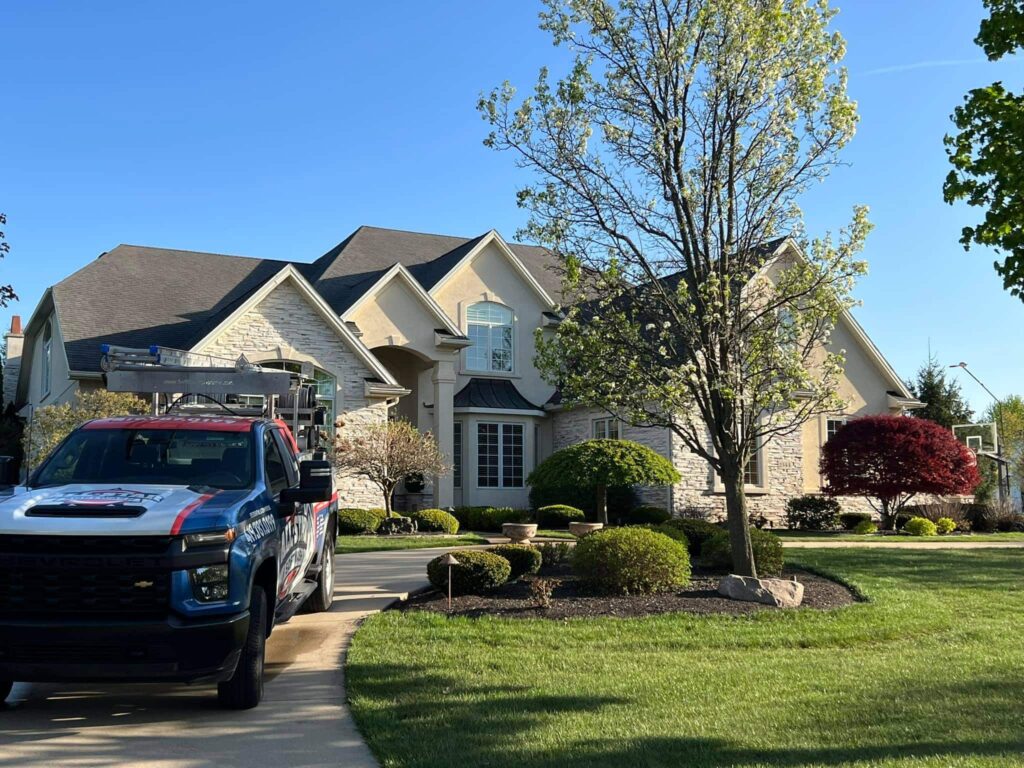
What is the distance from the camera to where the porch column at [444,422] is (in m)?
27.0

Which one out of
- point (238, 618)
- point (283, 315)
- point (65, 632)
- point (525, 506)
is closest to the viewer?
point (65, 632)

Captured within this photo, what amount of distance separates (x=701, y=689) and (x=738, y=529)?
4.91 meters

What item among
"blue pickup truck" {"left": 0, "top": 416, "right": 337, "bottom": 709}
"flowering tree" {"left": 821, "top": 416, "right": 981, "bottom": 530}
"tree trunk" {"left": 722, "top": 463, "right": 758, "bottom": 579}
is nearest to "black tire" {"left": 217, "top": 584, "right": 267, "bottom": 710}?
"blue pickup truck" {"left": 0, "top": 416, "right": 337, "bottom": 709}

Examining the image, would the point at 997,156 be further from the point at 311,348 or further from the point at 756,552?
the point at 311,348

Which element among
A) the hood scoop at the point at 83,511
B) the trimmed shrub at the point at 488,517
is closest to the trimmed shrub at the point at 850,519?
the trimmed shrub at the point at 488,517

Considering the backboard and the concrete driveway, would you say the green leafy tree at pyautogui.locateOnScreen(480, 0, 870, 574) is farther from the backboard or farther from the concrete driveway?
the backboard

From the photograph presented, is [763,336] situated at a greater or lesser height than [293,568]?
greater

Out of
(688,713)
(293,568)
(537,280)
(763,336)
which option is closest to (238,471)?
(293,568)

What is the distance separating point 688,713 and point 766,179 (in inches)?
290

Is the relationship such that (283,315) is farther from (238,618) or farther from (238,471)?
(238,618)

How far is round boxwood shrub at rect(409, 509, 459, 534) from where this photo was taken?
2381cm

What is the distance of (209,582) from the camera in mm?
6027

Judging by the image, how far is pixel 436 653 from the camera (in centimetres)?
850

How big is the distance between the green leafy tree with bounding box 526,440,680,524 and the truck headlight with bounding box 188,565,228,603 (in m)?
16.6
